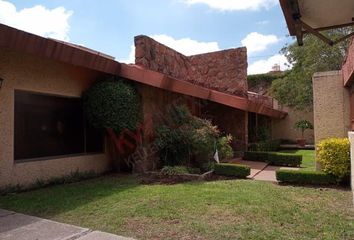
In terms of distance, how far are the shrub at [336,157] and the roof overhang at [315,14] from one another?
4.55 metres

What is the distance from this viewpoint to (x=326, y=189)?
294 inches

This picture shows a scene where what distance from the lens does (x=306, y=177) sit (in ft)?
26.2

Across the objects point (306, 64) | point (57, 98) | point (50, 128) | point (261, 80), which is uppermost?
point (261, 80)

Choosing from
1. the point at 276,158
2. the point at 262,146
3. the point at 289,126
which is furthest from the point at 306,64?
the point at 276,158

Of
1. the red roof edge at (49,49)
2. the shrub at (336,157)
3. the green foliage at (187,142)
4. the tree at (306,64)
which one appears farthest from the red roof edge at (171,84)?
the tree at (306,64)

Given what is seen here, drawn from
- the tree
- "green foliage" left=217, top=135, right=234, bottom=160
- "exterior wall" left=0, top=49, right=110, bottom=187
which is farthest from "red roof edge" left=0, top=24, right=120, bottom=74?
the tree

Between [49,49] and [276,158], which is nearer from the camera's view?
[49,49]

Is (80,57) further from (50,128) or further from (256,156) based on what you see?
(256,156)

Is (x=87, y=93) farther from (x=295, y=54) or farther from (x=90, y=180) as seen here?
(x=295, y=54)

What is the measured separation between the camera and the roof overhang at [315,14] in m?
3.35

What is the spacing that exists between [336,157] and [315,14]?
5.13m

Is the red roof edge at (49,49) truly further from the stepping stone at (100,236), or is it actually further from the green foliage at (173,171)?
the stepping stone at (100,236)

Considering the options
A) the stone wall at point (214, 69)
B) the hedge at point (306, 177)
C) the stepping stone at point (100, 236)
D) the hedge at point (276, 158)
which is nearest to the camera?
the stepping stone at point (100, 236)

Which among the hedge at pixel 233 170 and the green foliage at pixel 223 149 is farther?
the green foliage at pixel 223 149
